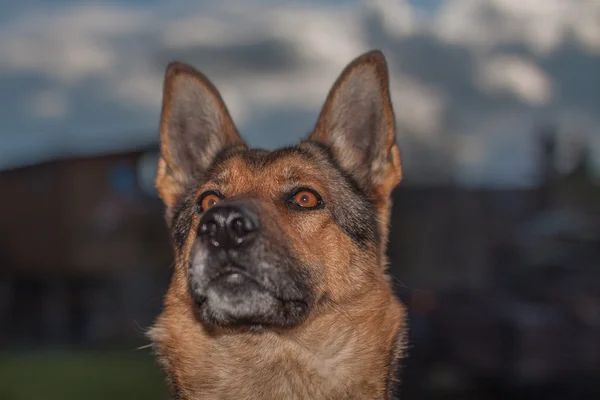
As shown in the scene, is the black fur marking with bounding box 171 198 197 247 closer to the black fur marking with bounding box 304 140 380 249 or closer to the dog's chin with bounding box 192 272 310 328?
the dog's chin with bounding box 192 272 310 328

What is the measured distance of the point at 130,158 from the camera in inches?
553

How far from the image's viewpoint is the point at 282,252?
11.5ft

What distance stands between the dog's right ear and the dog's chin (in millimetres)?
1170

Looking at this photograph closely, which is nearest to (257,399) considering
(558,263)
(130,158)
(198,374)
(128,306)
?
(198,374)

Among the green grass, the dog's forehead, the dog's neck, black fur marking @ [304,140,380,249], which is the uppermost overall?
the dog's forehead

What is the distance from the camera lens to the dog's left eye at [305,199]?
3934mm

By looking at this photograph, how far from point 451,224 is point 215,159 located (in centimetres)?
976

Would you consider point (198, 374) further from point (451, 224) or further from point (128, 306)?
point (128, 306)

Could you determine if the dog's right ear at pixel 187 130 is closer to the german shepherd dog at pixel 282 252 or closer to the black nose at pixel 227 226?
the german shepherd dog at pixel 282 252

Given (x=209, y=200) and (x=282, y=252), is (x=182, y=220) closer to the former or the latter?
(x=209, y=200)

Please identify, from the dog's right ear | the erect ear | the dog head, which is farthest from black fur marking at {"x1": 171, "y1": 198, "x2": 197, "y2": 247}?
the erect ear

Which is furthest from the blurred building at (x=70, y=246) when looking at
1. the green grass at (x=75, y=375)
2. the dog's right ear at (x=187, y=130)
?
the dog's right ear at (x=187, y=130)

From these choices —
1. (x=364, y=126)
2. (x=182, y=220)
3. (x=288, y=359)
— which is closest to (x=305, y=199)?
(x=364, y=126)

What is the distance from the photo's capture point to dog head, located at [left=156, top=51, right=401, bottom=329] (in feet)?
11.2
